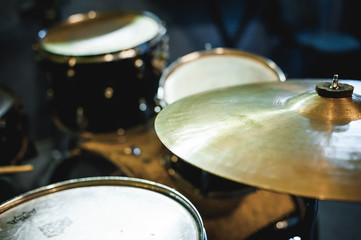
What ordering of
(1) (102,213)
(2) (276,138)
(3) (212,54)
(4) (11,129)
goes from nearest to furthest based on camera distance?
(2) (276,138), (1) (102,213), (4) (11,129), (3) (212,54)

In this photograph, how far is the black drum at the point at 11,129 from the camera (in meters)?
1.23

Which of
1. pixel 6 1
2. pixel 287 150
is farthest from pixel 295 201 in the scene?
pixel 6 1

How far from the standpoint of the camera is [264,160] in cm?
65

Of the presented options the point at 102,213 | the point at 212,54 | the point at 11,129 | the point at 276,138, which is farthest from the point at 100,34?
the point at 276,138

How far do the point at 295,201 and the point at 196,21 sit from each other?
1982 millimetres

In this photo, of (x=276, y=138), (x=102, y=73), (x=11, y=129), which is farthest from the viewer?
(x=102, y=73)

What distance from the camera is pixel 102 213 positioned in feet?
2.67

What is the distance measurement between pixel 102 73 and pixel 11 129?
1.31 feet

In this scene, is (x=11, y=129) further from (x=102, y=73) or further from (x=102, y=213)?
(x=102, y=213)

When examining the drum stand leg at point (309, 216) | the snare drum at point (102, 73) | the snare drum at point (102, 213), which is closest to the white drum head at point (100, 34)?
the snare drum at point (102, 73)

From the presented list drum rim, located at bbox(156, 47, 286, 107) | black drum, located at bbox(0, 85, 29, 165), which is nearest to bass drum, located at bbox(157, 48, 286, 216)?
drum rim, located at bbox(156, 47, 286, 107)

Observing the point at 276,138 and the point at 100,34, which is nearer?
the point at 276,138

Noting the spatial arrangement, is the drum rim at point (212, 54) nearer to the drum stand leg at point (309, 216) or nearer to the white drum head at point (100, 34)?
the white drum head at point (100, 34)

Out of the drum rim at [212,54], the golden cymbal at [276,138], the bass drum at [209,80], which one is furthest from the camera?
the drum rim at [212,54]
